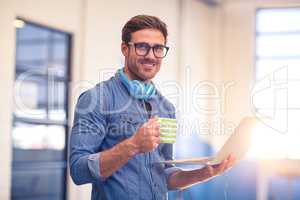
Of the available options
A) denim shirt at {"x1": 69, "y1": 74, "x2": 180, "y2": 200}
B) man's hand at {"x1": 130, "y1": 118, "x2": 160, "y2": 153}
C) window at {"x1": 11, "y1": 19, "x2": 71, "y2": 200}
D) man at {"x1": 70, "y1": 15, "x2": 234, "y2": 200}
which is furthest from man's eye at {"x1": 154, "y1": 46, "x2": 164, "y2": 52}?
window at {"x1": 11, "y1": 19, "x2": 71, "y2": 200}

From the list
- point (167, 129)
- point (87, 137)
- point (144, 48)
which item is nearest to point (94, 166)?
point (87, 137)

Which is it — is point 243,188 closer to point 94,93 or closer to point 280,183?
point 280,183

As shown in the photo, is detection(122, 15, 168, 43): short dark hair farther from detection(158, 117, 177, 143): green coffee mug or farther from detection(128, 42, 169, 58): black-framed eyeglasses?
detection(158, 117, 177, 143): green coffee mug

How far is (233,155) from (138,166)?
276mm

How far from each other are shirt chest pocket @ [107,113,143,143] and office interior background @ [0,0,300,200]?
1.30 m

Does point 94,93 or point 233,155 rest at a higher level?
point 94,93

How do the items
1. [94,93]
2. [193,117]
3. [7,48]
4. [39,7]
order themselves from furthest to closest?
[193,117] → [39,7] → [7,48] → [94,93]

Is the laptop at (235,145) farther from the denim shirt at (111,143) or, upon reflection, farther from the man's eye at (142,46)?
the man's eye at (142,46)

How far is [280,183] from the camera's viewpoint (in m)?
6.31

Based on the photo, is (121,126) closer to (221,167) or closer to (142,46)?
(142,46)

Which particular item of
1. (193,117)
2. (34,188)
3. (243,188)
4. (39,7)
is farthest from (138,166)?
(193,117)

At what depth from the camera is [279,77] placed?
21.2ft

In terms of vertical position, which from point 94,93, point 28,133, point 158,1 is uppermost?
point 158,1

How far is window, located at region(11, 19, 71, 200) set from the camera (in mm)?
4488
